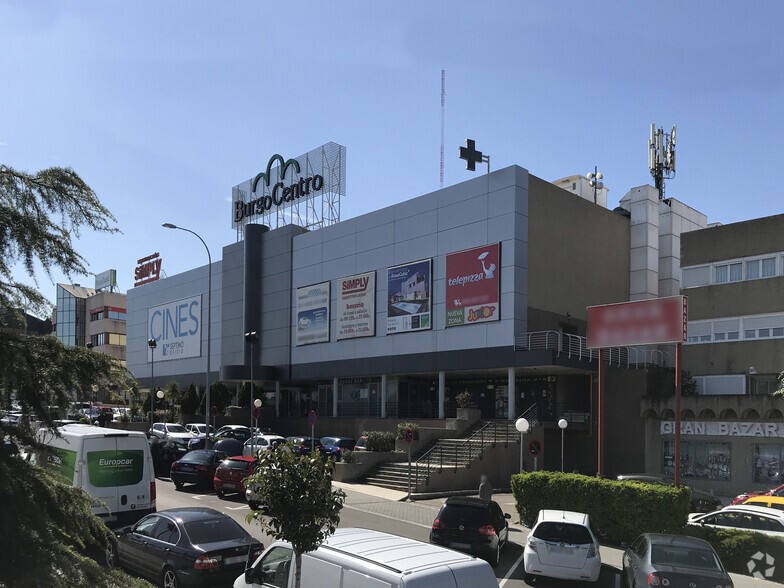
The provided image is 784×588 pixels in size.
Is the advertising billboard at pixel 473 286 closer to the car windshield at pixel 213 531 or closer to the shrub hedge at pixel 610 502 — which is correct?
the shrub hedge at pixel 610 502

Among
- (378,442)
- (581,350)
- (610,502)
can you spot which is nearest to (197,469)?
(378,442)

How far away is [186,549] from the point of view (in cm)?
1277

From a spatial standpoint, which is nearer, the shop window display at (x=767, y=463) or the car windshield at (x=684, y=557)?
the car windshield at (x=684, y=557)

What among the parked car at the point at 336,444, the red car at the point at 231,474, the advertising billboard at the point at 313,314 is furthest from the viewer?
the advertising billboard at the point at 313,314

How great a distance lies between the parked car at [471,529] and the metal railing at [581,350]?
20.7m

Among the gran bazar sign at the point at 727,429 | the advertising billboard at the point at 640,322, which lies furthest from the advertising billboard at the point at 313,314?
the advertising billboard at the point at 640,322

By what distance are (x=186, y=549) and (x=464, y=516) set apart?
6.63 m

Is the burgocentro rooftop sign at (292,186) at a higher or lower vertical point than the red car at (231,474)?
higher

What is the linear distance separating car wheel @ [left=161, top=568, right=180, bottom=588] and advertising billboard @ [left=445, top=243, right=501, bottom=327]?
27900 millimetres

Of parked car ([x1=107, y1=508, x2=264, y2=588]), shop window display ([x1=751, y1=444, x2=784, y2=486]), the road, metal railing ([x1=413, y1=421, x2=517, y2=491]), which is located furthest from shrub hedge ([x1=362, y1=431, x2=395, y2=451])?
parked car ([x1=107, y1=508, x2=264, y2=588])

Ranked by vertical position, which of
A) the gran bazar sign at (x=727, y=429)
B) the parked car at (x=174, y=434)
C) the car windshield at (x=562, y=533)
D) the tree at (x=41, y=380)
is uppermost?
the tree at (x=41, y=380)

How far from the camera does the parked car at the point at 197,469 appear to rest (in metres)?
28.2

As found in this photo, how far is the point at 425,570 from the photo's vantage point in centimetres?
793

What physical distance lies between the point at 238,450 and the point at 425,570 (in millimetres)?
27006
